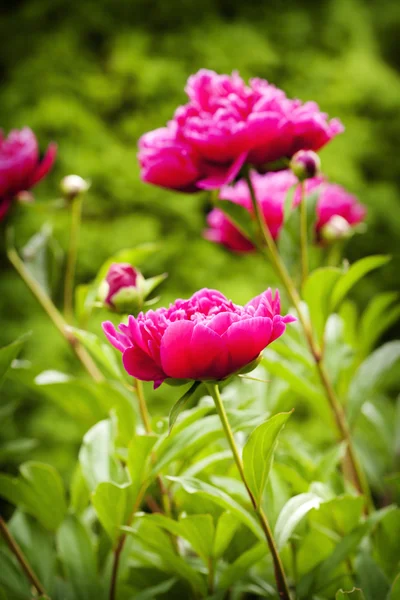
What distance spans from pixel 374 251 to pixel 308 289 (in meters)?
0.80

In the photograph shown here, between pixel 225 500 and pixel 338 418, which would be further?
pixel 338 418

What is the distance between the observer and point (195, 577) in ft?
1.42

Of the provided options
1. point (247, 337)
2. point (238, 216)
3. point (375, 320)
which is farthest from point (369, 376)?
point (247, 337)

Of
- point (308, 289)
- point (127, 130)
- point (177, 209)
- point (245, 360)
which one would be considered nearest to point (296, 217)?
point (308, 289)

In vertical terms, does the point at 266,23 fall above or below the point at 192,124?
below

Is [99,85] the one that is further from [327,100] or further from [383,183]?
[383,183]

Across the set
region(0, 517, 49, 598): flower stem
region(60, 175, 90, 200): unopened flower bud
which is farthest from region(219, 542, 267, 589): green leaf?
region(60, 175, 90, 200): unopened flower bud

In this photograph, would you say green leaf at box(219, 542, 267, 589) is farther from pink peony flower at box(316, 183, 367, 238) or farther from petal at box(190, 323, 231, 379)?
pink peony flower at box(316, 183, 367, 238)

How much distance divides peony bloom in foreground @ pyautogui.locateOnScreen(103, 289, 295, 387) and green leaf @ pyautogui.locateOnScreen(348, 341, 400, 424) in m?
0.25

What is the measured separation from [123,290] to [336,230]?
250 mm

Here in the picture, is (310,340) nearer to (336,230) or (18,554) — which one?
Answer: (336,230)

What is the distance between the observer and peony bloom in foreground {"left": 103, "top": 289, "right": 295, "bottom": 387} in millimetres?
299

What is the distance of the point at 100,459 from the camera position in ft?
1.50

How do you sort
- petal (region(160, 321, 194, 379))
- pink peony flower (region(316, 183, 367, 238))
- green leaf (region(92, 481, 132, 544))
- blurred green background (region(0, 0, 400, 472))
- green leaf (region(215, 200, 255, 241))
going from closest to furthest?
1. petal (region(160, 321, 194, 379))
2. green leaf (region(92, 481, 132, 544))
3. green leaf (region(215, 200, 255, 241))
4. pink peony flower (region(316, 183, 367, 238))
5. blurred green background (region(0, 0, 400, 472))
